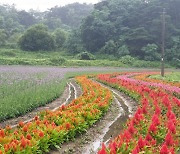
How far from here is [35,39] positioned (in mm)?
59656

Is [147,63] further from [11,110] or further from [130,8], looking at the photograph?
[11,110]

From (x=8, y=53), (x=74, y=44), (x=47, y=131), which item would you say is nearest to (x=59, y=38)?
(x=74, y=44)

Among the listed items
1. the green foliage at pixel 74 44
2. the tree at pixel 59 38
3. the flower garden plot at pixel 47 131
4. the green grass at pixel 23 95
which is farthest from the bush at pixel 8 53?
the flower garden plot at pixel 47 131

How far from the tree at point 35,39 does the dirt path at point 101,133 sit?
4753 centimetres

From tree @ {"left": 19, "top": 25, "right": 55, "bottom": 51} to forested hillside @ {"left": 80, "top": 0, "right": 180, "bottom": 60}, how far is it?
23.8ft

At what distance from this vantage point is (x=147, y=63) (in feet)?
159

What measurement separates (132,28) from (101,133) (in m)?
50.7

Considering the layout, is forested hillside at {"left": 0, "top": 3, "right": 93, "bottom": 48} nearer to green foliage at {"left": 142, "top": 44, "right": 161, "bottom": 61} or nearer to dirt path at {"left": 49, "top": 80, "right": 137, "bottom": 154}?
green foliage at {"left": 142, "top": 44, "right": 161, "bottom": 61}

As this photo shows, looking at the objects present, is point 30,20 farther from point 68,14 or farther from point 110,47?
point 110,47

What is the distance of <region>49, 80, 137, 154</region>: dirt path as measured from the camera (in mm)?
7777

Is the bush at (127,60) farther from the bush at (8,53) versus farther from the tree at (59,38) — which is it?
the tree at (59,38)

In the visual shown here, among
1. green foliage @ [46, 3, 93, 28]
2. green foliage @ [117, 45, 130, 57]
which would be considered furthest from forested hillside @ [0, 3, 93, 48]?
green foliage @ [117, 45, 130, 57]

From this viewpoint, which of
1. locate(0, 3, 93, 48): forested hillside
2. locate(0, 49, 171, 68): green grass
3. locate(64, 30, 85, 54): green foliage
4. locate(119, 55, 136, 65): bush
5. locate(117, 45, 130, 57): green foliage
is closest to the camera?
locate(0, 49, 171, 68): green grass

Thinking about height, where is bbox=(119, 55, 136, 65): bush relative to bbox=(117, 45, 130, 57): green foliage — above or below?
below
